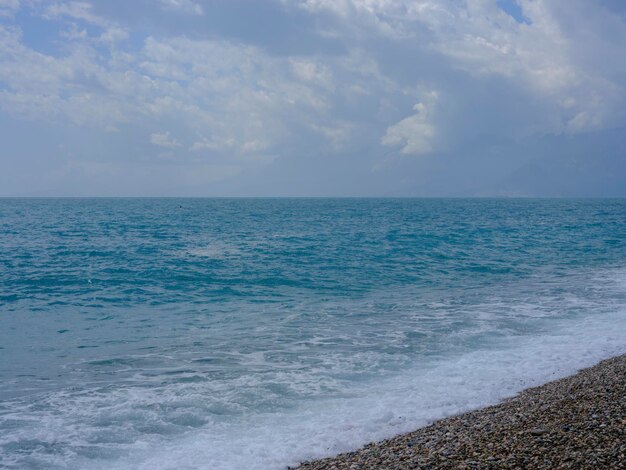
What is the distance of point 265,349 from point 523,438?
8.73 m

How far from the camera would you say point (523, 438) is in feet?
25.0

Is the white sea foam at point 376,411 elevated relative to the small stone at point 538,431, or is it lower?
lower

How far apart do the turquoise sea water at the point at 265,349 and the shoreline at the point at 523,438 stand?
2.70 ft

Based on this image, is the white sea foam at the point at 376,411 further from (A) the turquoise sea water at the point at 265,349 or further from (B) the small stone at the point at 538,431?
(B) the small stone at the point at 538,431

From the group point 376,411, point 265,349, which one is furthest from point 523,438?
point 265,349

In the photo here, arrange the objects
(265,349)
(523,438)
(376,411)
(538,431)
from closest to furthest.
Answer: (523,438) → (538,431) → (376,411) → (265,349)

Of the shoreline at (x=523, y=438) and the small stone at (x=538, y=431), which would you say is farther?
the small stone at (x=538, y=431)

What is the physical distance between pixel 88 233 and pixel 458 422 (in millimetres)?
54885

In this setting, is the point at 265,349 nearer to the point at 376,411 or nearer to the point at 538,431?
the point at 376,411

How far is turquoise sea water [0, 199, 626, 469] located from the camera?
9508 millimetres

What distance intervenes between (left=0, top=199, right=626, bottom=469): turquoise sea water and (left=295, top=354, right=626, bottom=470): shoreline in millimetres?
824

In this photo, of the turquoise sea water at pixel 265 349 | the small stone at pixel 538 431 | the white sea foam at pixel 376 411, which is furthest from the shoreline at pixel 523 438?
the turquoise sea water at pixel 265 349

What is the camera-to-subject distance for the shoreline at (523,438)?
6.87m

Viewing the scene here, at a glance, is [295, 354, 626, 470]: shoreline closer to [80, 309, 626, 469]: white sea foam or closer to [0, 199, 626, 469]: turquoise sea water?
[80, 309, 626, 469]: white sea foam
